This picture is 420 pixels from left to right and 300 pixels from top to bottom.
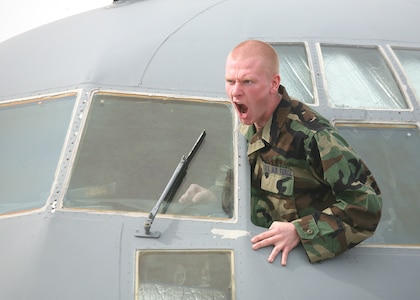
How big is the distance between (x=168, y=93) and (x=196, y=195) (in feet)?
3.49

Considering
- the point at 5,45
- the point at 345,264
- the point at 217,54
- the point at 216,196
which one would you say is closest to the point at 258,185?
the point at 216,196

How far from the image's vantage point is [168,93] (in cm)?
668

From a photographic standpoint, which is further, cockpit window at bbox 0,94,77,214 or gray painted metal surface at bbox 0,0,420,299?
cockpit window at bbox 0,94,77,214

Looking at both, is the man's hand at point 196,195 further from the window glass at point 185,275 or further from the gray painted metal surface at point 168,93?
the window glass at point 185,275

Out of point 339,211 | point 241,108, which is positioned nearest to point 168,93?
point 241,108

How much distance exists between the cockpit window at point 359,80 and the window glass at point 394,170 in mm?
305

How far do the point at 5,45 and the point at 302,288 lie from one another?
→ 4304 mm

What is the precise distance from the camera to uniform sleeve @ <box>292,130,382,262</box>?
5.71 metres

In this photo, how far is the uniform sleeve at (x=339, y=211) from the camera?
→ 5.71 meters

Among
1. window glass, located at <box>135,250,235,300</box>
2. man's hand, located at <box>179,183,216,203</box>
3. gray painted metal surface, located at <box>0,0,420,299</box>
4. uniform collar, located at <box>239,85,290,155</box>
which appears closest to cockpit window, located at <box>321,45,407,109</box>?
gray painted metal surface, located at <box>0,0,420,299</box>

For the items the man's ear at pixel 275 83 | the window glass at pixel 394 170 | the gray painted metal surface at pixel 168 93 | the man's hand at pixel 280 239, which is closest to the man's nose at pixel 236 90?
the man's ear at pixel 275 83

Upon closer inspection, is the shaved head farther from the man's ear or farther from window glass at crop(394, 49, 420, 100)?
window glass at crop(394, 49, 420, 100)

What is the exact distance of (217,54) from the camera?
714 cm

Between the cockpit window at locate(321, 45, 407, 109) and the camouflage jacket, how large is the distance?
0.92 meters
